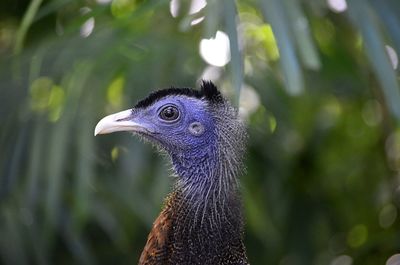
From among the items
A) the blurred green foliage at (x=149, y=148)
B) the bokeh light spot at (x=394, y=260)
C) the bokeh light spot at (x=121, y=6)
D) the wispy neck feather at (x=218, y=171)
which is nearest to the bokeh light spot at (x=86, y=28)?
the blurred green foliage at (x=149, y=148)

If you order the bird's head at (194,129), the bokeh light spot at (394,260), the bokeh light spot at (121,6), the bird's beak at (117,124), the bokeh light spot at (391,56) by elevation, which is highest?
the bokeh light spot at (121,6)

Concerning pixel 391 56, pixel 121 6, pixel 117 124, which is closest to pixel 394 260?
pixel 391 56

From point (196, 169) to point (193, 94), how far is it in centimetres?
21

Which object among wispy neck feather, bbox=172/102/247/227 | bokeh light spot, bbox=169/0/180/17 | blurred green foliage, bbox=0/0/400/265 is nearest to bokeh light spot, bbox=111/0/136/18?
blurred green foliage, bbox=0/0/400/265

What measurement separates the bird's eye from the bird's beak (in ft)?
0.22

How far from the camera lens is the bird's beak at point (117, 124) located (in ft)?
7.86

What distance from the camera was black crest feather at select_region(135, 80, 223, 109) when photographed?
8.15 ft

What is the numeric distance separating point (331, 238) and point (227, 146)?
152 cm

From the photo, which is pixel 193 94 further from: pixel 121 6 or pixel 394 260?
pixel 394 260

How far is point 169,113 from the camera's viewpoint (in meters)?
2.53

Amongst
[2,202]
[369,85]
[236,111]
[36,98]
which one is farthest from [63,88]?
[369,85]

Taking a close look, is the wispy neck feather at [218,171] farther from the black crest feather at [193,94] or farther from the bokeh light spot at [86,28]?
the bokeh light spot at [86,28]

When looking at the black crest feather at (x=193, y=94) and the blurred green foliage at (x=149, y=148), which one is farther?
the blurred green foliage at (x=149, y=148)

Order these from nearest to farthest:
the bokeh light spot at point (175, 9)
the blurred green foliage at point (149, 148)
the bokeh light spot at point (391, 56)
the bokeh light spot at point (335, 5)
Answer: the bokeh light spot at point (391, 56)
the blurred green foliage at point (149, 148)
the bokeh light spot at point (175, 9)
the bokeh light spot at point (335, 5)
